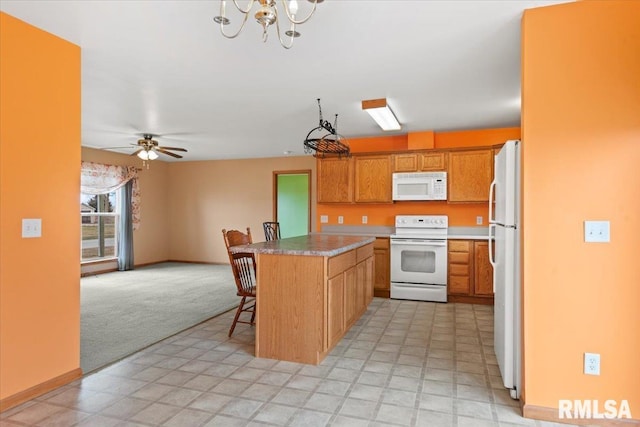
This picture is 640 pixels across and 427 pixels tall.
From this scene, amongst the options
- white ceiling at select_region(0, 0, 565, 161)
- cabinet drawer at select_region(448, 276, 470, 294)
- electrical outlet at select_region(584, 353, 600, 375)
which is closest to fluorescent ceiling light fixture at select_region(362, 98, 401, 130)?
white ceiling at select_region(0, 0, 565, 161)

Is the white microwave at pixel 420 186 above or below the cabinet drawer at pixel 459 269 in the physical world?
above

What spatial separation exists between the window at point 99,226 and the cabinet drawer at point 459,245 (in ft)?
21.0

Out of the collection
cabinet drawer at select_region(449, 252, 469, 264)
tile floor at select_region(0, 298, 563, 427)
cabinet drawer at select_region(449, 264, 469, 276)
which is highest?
cabinet drawer at select_region(449, 252, 469, 264)

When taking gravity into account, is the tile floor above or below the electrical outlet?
below

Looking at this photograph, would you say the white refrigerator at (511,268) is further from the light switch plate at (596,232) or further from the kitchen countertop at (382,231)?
the kitchen countertop at (382,231)

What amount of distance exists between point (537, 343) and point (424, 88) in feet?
7.99

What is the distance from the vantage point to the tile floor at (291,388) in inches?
86.1

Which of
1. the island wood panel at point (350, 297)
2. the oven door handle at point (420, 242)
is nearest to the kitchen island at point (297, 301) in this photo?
the island wood panel at point (350, 297)

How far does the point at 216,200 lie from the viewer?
28.6ft

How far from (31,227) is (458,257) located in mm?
4562

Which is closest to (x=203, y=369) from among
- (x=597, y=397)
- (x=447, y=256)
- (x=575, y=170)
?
(x=597, y=397)

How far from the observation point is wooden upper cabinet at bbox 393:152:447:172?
5242 mm

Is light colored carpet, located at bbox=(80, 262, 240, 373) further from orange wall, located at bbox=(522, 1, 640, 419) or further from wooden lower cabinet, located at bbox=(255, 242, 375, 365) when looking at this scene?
orange wall, located at bbox=(522, 1, 640, 419)

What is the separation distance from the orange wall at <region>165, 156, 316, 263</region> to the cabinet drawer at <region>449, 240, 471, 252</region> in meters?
3.67
